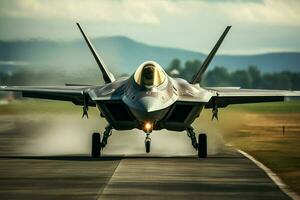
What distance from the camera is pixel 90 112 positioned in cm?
5769

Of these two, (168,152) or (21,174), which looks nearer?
(21,174)

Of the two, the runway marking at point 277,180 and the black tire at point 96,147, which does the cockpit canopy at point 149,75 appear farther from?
the runway marking at point 277,180

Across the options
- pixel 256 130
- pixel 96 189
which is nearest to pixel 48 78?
pixel 256 130

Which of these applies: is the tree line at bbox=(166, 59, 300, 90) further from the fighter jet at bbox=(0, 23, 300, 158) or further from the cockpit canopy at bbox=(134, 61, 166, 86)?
the cockpit canopy at bbox=(134, 61, 166, 86)

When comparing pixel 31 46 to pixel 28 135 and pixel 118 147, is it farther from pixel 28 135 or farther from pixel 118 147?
pixel 118 147

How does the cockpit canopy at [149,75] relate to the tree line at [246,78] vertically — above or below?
below

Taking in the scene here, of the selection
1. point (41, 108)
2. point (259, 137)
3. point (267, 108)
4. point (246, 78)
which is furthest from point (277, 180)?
point (246, 78)

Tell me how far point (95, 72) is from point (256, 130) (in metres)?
9.26

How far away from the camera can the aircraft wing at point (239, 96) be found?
28.7 metres

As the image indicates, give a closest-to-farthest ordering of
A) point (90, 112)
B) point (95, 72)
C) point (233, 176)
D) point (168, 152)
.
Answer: point (233, 176)
point (168, 152)
point (95, 72)
point (90, 112)

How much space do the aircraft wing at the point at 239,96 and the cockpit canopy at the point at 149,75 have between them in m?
2.43

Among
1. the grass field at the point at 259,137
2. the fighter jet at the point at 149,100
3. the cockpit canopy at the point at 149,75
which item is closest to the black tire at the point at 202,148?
the fighter jet at the point at 149,100

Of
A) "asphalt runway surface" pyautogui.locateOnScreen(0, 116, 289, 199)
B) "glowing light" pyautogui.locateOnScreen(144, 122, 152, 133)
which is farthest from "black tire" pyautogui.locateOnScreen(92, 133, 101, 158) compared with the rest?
"glowing light" pyautogui.locateOnScreen(144, 122, 152, 133)

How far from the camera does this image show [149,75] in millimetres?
26000
